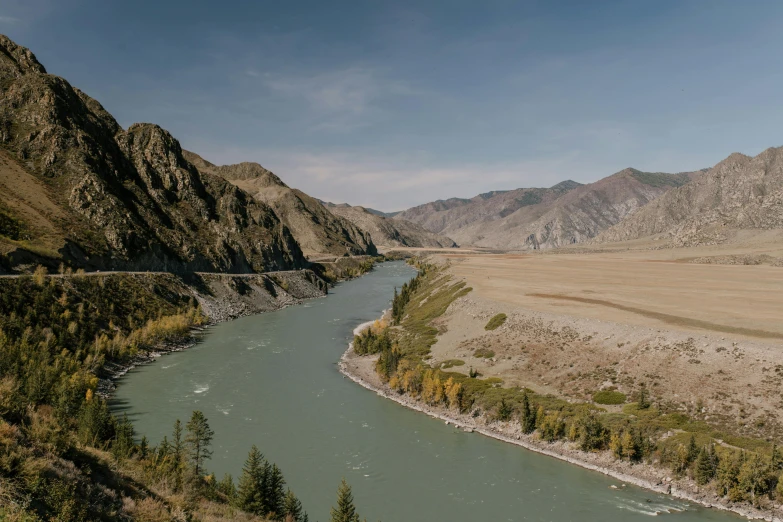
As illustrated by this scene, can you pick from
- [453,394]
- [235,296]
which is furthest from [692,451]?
[235,296]

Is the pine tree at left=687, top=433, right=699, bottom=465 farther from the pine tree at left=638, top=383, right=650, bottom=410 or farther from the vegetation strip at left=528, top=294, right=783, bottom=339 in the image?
the vegetation strip at left=528, top=294, right=783, bottom=339

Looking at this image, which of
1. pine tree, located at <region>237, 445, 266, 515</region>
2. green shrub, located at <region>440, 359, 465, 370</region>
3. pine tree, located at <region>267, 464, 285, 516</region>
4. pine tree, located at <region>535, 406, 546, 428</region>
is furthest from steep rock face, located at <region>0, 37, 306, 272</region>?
pine tree, located at <region>535, 406, 546, 428</region>

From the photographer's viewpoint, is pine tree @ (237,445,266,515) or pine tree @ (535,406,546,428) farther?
pine tree @ (535,406,546,428)

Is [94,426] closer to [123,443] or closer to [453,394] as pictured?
[123,443]

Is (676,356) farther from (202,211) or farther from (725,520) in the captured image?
(202,211)

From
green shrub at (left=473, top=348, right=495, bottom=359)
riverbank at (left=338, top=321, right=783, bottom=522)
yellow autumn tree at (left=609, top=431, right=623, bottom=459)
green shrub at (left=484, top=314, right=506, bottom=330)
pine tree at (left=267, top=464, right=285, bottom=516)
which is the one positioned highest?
green shrub at (left=484, top=314, right=506, bottom=330)

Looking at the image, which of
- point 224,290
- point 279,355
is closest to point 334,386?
point 279,355
